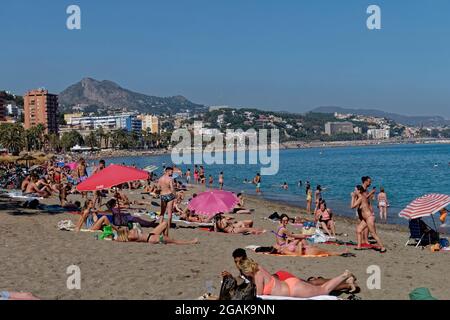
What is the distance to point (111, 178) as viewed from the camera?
463 inches

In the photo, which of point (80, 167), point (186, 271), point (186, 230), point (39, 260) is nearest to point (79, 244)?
point (39, 260)

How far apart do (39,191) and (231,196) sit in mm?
8292

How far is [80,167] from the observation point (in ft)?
63.5

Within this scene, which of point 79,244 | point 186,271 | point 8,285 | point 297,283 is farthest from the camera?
point 79,244

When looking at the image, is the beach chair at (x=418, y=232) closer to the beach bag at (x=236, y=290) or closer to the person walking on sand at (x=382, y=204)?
the beach bag at (x=236, y=290)

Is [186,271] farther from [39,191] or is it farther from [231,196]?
[39,191]

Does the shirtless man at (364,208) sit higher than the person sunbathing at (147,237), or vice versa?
the shirtless man at (364,208)

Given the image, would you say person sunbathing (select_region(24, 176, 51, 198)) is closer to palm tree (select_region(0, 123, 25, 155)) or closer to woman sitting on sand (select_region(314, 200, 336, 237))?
woman sitting on sand (select_region(314, 200, 336, 237))

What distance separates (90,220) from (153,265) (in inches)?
167

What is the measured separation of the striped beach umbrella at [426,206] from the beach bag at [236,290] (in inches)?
262

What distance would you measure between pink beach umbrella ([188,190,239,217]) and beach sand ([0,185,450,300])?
66 cm

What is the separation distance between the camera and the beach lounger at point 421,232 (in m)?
12.0

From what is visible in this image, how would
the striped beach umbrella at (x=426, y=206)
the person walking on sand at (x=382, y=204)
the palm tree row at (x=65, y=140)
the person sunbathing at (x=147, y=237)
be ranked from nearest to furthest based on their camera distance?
1. the person sunbathing at (x=147, y=237)
2. the striped beach umbrella at (x=426, y=206)
3. the person walking on sand at (x=382, y=204)
4. the palm tree row at (x=65, y=140)

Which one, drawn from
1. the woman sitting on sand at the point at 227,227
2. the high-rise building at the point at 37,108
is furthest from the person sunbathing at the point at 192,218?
the high-rise building at the point at 37,108
